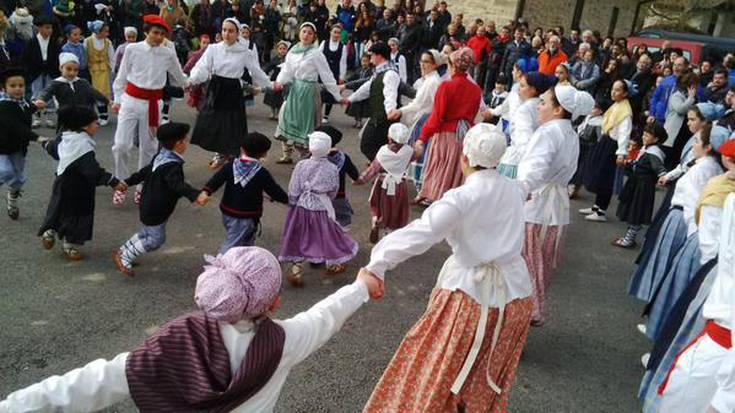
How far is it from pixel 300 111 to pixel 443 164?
2186mm

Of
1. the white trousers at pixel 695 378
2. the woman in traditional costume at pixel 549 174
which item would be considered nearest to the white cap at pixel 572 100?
the woman in traditional costume at pixel 549 174

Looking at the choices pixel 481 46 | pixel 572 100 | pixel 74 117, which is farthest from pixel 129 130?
pixel 481 46

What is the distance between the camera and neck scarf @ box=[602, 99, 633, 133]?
7.22 metres

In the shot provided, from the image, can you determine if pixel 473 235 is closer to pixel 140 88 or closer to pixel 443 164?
pixel 443 164

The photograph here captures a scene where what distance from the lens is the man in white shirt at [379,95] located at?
7.13 m

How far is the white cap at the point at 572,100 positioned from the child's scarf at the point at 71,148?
3.69 metres

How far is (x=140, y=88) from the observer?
20.6 ft

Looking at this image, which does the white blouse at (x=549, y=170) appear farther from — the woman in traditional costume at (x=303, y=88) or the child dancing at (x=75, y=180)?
the woman in traditional costume at (x=303, y=88)

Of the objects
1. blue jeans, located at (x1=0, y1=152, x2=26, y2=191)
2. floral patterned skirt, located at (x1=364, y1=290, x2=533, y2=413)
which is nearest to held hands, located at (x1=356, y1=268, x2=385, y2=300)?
floral patterned skirt, located at (x1=364, y1=290, x2=533, y2=413)

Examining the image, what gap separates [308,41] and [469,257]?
532 cm

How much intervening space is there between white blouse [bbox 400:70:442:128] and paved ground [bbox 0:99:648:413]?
5.53 feet

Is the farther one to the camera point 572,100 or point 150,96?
point 150,96

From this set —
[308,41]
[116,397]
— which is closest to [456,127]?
[308,41]

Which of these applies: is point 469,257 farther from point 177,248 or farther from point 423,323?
point 177,248
